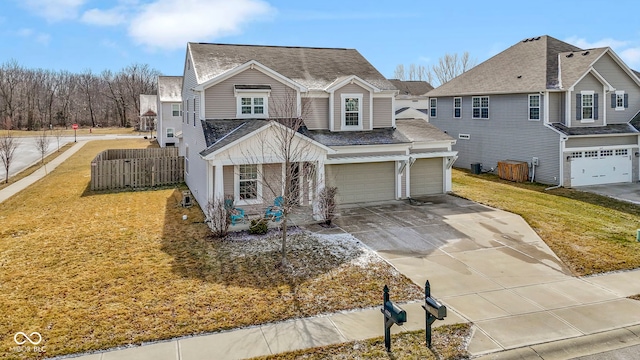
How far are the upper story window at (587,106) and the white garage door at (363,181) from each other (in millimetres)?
12601

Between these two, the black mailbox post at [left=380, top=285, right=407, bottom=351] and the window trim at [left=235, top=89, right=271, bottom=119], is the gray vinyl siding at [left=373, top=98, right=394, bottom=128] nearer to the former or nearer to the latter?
the window trim at [left=235, top=89, right=271, bottom=119]

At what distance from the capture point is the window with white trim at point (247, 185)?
55.4 feet

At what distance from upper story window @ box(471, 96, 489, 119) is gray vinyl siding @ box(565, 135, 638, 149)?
19.7 ft

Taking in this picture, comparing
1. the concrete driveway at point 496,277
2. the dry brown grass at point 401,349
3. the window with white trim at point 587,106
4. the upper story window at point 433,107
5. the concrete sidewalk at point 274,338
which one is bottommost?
the dry brown grass at point 401,349

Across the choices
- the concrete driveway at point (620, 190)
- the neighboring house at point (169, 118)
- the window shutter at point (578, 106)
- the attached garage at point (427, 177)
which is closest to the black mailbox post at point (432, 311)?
the attached garage at point (427, 177)

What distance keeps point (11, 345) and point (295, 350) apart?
5.14m

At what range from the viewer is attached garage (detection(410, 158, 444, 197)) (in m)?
21.6

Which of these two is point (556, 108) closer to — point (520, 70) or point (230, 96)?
point (520, 70)

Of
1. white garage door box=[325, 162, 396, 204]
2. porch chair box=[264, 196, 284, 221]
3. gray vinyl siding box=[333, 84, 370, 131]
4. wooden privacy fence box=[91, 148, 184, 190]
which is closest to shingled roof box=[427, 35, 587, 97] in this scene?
gray vinyl siding box=[333, 84, 370, 131]

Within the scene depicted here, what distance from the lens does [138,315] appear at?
29.9ft

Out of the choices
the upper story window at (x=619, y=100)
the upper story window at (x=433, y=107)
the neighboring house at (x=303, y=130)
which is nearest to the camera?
the neighboring house at (x=303, y=130)

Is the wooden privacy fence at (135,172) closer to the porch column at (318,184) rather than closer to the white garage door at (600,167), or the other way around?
the porch column at (318,184)

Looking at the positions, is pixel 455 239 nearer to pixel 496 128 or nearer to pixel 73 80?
pixel 496 128

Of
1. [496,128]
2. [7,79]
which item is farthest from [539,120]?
[7,79]
